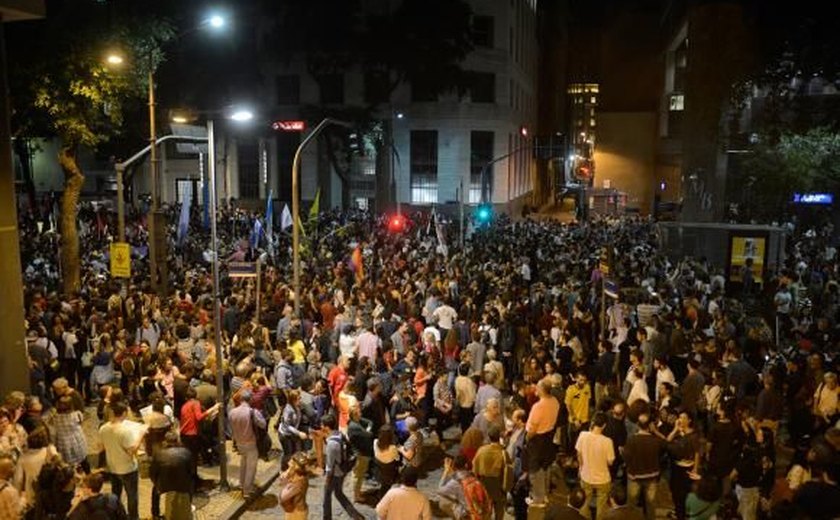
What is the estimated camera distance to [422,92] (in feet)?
170

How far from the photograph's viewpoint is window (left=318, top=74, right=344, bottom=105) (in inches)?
2116

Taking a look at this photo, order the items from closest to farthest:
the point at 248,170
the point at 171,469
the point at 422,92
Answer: the point at 171,469 → the point at 422,92 → the point at 248,170

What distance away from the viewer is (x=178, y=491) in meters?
8.42

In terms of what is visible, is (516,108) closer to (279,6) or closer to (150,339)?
(279,6)

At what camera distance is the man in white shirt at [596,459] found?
845 cm

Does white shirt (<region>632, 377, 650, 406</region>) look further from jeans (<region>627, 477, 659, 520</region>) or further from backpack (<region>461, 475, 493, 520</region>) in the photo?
backpack (<region>461, 475, 493, 520</region>)

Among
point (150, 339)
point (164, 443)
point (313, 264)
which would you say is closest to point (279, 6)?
point (313, 264)

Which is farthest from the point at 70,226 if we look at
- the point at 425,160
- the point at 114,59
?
the point at 425,160

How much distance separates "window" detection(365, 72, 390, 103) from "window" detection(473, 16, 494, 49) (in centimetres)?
752

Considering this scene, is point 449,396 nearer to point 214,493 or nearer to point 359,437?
point 359,437

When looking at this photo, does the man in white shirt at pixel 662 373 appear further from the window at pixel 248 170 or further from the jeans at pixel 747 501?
the window at pixel 248 170

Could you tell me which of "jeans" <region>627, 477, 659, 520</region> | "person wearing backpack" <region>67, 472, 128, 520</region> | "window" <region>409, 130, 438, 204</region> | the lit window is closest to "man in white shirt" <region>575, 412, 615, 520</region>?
"jeans" <region>627, 477, 659, 520</region>

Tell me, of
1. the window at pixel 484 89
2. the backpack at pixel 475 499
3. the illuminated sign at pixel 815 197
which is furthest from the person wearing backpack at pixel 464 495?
the window at pixel 484 89

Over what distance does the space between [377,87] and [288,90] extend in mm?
7571
